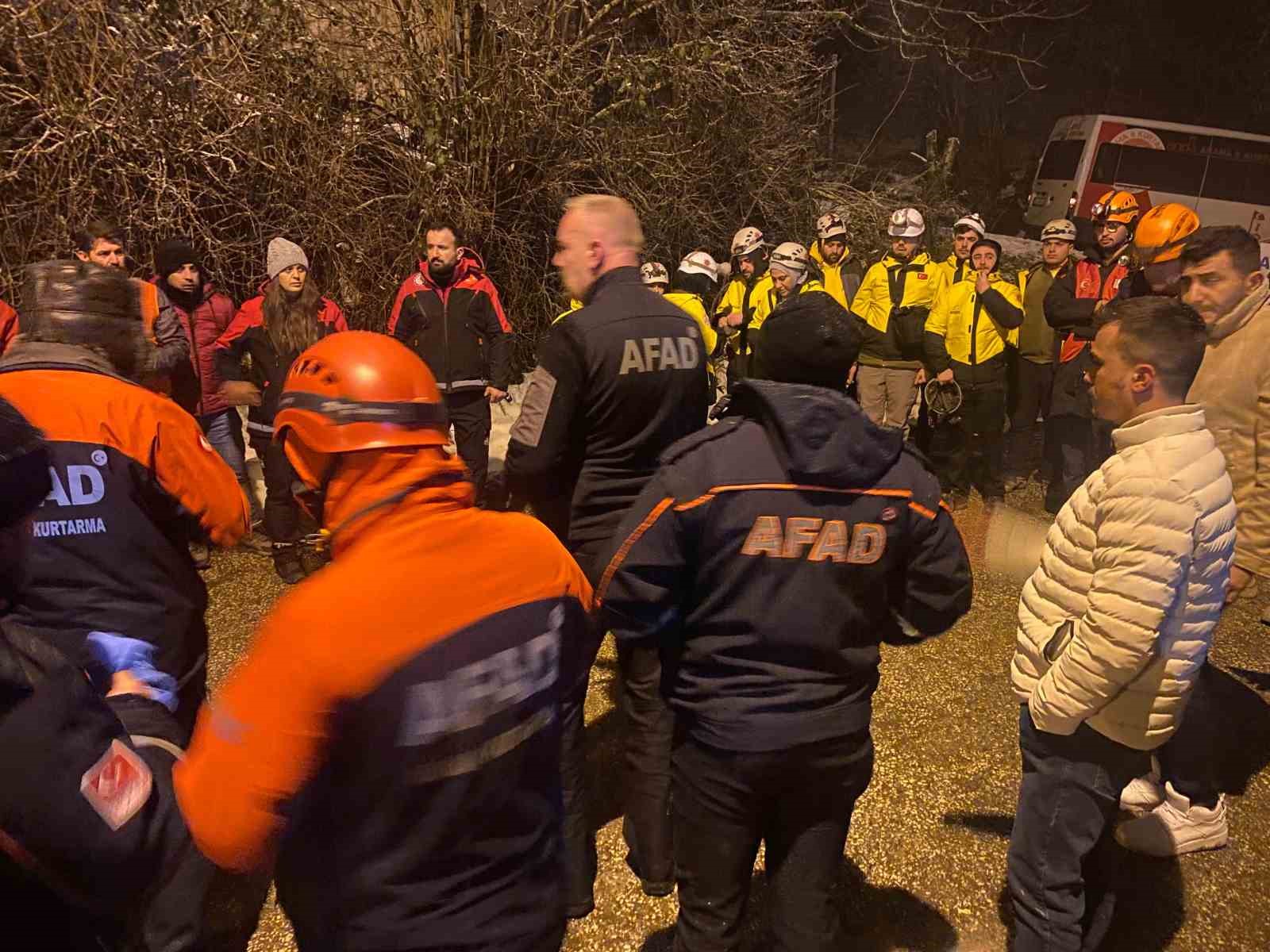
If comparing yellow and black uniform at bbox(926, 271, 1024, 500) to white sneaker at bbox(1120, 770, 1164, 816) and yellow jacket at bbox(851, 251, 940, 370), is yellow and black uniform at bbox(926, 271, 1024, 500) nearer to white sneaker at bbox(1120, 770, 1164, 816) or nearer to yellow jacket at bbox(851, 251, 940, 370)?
yellow jacket at bbox(851, 251, 940, 370)

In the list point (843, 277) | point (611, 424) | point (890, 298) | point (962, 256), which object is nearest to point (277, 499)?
point (611, 424)

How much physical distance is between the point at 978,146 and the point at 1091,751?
2265cm

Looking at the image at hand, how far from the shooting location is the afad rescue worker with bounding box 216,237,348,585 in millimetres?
4664

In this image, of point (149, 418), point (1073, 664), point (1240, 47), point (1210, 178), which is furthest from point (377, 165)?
point (1240, 47)

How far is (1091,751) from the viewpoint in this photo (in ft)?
7.10

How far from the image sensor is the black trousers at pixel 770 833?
6.49ft

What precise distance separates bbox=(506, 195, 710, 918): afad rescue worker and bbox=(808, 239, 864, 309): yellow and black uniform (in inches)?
180

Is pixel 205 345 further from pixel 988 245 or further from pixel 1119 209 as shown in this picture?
pixel 1119 209

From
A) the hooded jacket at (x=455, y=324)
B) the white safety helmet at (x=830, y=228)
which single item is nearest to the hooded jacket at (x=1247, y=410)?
the hooded jacket at (x=455, y=324)

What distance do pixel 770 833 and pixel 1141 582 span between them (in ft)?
3.72

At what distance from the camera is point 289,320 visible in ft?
15.3

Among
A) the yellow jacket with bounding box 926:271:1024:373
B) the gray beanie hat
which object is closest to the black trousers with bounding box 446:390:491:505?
the gray beanie hat

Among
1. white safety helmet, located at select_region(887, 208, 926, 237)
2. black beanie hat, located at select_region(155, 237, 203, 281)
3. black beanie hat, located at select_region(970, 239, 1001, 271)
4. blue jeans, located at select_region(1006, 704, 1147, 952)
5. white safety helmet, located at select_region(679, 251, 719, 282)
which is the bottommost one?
blue jeans, located at select_region(1006, 704, 1147, 952)

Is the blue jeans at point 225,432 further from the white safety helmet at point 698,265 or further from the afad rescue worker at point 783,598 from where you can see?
the afad rescue worker at point 783,598
